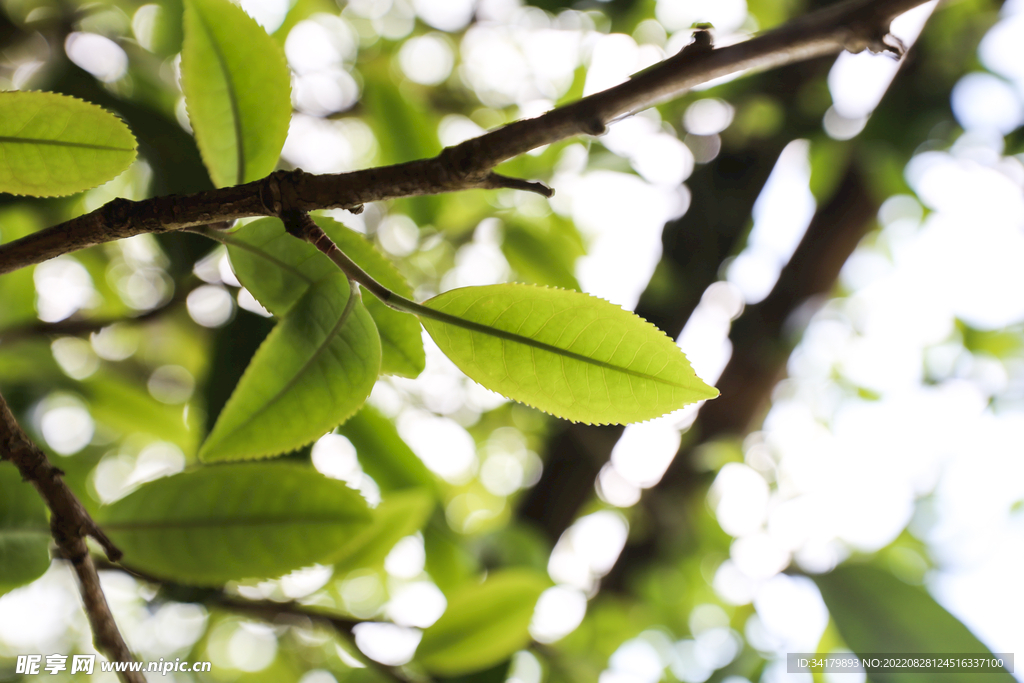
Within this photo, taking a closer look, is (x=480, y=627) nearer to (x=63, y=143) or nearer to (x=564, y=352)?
(x=564, y=352)

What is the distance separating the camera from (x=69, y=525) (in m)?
0.37

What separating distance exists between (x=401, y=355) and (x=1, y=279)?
813 millimetres

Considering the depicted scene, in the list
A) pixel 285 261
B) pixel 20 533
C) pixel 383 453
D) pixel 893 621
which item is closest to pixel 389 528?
pixel 383 453

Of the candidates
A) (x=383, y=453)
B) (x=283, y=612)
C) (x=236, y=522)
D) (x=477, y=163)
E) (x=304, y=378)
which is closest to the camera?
(x=477, y=163)

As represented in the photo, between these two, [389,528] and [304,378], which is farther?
[389,528]

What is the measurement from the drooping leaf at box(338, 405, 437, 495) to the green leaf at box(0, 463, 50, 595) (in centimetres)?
35

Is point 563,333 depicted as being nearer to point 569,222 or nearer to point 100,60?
point 569,222

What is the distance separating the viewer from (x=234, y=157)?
1.29 feet

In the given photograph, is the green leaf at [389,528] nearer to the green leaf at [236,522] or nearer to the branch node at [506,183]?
the green leaf at [236,522]

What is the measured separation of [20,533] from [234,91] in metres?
0.37

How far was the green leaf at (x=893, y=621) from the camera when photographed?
2.38ft

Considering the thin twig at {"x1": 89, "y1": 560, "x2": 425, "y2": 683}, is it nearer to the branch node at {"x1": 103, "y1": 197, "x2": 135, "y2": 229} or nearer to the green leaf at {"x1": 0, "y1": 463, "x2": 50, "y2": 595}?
the green leaf at {"x1": 0, "y1": 463, "x2": 50, "y2": 595}

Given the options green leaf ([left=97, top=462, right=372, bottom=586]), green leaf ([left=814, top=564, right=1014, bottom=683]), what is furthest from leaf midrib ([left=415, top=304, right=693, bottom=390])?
green leaf ([left=814, top=564, right=1014, bottom=683])

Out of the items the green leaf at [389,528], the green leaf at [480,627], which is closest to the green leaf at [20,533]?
the green leaf at [389,528]
